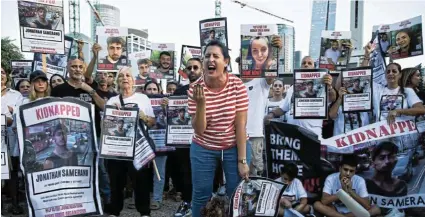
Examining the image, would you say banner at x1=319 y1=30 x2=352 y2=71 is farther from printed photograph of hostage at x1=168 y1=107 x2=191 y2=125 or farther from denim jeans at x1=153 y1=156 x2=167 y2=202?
denim jeans at x1=153 y1=156 x2=167 y2=202

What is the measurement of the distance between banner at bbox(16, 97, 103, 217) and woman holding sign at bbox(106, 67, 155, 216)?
0.63m

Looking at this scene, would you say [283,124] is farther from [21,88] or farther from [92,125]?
[21,88]

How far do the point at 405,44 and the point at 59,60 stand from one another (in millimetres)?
4903

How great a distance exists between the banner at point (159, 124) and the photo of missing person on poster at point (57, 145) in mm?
1521

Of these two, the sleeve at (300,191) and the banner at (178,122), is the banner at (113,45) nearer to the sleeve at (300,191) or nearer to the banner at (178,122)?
the banner at (178,122)

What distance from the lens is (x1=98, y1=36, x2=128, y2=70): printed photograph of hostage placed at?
22.5 ft

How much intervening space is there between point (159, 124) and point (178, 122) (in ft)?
1.46

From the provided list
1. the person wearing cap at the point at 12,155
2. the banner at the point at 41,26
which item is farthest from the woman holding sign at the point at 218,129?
the banner at the point at 41,26

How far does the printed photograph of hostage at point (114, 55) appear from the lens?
6863 mm

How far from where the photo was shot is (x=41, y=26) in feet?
18.1

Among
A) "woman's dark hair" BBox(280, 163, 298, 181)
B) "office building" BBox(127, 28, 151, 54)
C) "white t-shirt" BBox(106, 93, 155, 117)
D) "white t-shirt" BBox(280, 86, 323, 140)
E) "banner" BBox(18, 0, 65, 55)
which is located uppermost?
"office building" BBox(127, 28, 151, 54)

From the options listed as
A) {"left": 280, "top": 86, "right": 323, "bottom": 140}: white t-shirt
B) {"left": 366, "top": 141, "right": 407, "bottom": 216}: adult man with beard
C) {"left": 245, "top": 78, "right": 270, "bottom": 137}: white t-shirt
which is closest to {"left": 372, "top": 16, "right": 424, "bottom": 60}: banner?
{"left": 366, "top": 141, "right": 407, "bottom": 216}: adult man with beard

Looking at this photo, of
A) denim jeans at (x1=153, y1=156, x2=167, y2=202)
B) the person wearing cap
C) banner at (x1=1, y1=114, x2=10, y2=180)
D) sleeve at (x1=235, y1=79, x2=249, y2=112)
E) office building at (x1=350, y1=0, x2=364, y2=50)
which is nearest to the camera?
sleeve at (x1=235, y1=79, x2=249, y2=112)

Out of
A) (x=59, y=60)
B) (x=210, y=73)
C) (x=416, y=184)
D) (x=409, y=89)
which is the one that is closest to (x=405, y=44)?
(x=409, y=89)
